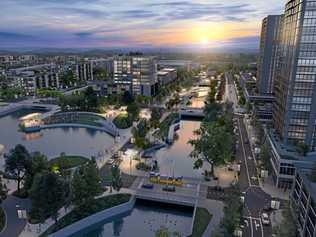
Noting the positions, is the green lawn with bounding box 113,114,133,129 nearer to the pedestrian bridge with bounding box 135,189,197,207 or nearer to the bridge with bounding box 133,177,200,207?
the bridge with bounding box 133,177,200,207

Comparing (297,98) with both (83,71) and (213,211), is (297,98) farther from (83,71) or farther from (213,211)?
(83,71)

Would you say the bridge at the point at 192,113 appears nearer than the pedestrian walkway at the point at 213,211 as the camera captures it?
No

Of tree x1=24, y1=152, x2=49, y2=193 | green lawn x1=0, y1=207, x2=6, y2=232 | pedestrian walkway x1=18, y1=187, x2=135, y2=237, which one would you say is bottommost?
pedestrian walkway x1=18, y1=187, x2=135, y2=237

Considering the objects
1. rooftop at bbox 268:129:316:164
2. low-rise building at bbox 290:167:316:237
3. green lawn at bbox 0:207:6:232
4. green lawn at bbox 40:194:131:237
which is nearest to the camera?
low-rise building at bbox 290:167:316:237

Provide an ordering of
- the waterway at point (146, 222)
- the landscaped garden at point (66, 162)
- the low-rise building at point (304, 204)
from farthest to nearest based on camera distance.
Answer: the landscaped garden at point (66, 162) < the waterway at point (146, 222) < the low-rise building at point (304, 204)

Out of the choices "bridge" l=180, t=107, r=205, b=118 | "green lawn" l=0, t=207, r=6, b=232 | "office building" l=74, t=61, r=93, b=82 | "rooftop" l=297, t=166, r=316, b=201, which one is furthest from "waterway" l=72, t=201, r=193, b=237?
"office building" l=74, t=61, r=93, b=82

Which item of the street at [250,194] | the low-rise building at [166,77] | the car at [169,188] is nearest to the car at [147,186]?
the car at [169,188]

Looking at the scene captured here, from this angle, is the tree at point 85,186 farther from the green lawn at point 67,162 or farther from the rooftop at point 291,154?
the rooftop at point 291,154

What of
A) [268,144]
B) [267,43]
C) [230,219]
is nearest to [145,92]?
[267,43]
